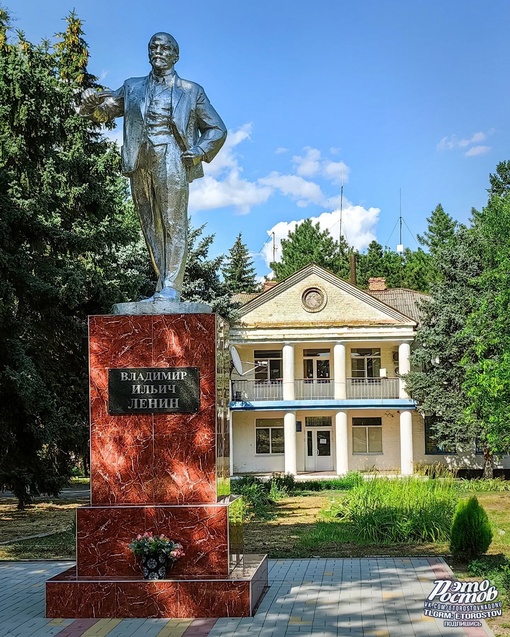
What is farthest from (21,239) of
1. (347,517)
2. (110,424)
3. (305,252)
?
(305,252)

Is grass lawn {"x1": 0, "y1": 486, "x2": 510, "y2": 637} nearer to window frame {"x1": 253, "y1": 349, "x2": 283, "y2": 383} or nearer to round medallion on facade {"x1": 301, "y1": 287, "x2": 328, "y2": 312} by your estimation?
round medallion on facade {"x1": 301, "y1": 287, "x2": 328, "y2": 312}

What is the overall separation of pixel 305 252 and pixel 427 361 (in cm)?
2803

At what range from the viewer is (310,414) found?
35.2 m

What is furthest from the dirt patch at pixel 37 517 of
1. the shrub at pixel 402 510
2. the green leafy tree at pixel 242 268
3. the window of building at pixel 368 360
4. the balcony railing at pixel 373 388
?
the green leafy tree at pixel 242 268

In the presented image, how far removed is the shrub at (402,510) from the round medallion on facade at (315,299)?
1856 centimetres

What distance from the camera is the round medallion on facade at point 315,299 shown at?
33625 mm

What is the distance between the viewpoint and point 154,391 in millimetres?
7863

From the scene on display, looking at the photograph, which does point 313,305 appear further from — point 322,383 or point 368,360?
point 368,360

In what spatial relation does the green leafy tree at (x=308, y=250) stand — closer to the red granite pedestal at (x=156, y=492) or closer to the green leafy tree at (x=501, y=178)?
the green leafy tree at (x=501, y=178)

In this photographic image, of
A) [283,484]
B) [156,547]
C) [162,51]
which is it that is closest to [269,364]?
[283,484]

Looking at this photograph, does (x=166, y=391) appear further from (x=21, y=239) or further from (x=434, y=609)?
(x=21, y=239)

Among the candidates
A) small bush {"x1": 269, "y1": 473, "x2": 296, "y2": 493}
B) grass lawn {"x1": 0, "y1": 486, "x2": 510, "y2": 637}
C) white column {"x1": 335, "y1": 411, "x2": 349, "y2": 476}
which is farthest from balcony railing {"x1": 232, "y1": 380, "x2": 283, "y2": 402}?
grass lawn {"x1": 0, "y1": 486, "x2": 510, "y2": 637}

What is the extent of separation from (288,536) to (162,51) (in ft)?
28.5

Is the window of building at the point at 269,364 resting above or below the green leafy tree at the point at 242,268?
below
